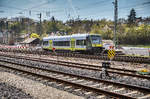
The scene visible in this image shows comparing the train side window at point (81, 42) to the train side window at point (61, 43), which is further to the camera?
the train side window at point (61, 43)

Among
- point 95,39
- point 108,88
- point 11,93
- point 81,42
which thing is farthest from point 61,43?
point 11,93

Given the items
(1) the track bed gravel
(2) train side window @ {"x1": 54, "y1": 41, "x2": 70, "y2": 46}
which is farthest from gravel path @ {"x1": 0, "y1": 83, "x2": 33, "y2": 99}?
(2) train side window @ {"x1": 54, "y1": 41, "x2": 70, "y2": 46}

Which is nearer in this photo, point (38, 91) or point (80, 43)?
point (38, 91)

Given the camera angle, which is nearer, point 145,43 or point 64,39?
point 64,39

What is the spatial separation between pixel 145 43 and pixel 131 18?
178 ft

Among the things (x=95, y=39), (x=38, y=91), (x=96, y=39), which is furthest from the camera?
(x=96, y=39)

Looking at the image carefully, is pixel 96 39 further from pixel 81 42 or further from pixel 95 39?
pixel 81 42

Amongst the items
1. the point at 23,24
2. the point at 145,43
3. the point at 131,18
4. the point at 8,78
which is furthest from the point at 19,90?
the point at 23,24

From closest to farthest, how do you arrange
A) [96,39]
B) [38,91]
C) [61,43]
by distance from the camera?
[38,91]
[96,39]
[61,43]

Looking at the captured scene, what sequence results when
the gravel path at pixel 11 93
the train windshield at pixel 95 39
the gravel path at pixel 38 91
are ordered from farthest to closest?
the train windshield at pixel 95 39 → the gravel path at pixel 38 91 → the gravel path at pixel 11 93

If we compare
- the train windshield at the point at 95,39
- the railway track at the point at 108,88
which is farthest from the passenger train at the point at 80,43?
the railway track at the point at 108,88

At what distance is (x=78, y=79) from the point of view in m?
9.18

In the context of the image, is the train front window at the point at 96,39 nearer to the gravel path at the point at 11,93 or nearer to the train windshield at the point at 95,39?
the train windshield at the point at 95,39

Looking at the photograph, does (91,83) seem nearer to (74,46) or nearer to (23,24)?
(74,46)
